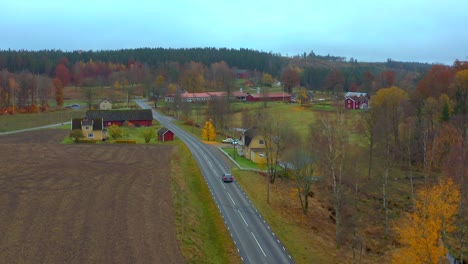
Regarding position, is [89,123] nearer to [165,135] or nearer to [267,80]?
[165,135]

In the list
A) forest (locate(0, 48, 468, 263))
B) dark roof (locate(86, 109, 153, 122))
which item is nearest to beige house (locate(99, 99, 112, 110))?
forest (locate(0, 48, 468, 263))

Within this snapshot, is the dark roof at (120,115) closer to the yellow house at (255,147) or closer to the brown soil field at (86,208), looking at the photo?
the brown soil field at (86,208)

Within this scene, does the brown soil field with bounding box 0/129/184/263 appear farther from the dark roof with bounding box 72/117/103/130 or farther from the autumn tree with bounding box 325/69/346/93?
the autumn tree with bounding box 325/69/346/93

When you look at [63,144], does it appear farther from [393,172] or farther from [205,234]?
[393,172]

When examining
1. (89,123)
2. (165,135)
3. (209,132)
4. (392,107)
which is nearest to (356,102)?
(392,107)

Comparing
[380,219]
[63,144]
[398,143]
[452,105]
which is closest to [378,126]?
[398,143]

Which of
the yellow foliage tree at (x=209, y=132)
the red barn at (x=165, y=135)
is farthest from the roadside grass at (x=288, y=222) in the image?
the red barn at (x=165, y=135)
